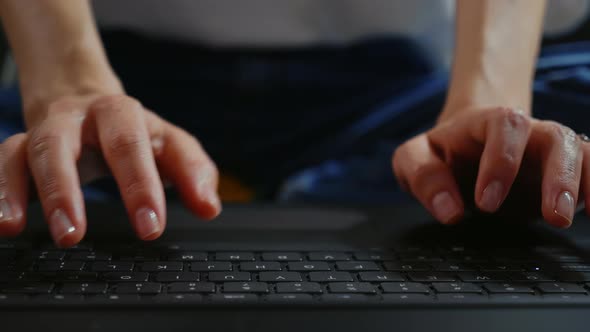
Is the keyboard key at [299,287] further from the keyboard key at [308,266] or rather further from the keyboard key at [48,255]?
the keyboard key at [48,255]

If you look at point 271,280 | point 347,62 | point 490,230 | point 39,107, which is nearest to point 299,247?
point 271,280

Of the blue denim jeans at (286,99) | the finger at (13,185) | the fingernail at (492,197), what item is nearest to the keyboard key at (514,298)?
the fingernail at (492,197)

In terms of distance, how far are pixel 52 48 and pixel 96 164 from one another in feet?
0.54

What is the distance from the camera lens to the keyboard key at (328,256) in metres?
0.42

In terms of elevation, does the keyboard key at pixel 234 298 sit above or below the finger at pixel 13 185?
below

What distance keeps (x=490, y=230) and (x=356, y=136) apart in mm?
330

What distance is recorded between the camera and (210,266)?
0.40 m

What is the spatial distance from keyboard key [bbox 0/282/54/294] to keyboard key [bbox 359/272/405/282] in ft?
0.64

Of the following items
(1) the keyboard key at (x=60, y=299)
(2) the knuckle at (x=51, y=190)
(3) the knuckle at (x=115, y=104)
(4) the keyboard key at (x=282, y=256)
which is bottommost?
(4) the keyboard key at (x=282, y=256)

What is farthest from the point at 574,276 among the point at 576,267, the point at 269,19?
the point at 269,19

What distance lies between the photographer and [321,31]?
0.85 m

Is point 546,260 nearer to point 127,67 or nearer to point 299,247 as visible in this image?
point 299,247

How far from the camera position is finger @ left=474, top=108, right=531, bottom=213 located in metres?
0.45

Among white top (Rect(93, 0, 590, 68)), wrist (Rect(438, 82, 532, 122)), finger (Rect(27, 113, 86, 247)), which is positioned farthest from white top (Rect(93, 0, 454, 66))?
finger (Rect(27, 113, 86, 247))
